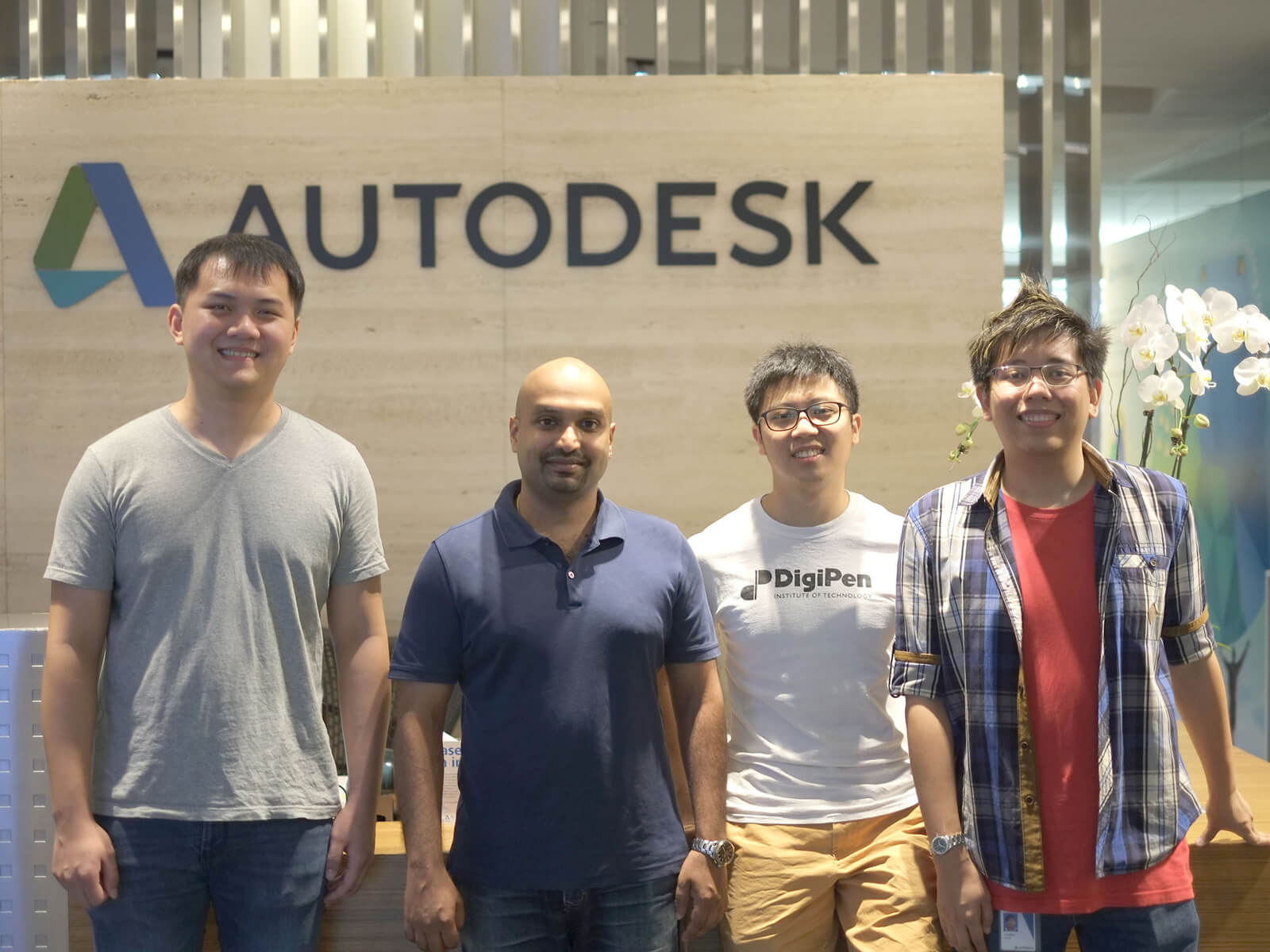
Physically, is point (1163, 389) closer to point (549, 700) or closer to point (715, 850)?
point (715, 850)

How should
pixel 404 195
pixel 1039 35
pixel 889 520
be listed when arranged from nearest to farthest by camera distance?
pixel 889 520, pixel 404 195, pixel 1039 35

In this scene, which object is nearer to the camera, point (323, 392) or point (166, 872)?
point (166, 872)

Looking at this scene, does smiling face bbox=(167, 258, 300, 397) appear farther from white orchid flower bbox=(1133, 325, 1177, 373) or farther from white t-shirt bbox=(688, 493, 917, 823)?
white orchid flower bbox=(1133, 325, 1177, 373)

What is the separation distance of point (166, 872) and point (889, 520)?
4.95 feet

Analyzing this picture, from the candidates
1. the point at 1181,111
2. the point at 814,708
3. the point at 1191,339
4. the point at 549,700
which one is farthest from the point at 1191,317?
the point at 1181,111

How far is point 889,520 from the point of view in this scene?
254 cm

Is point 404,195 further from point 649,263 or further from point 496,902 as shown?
point 496,902

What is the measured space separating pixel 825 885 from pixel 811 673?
0.39m

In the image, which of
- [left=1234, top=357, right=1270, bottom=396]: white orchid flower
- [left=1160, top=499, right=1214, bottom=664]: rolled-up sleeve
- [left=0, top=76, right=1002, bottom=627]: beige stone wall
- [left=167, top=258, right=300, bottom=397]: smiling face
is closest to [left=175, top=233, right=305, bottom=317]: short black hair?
[left=167, top=258, right=300, bottom=397]: smiling face

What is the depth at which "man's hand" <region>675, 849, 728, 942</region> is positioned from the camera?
6.97 feet

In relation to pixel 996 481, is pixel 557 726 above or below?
below

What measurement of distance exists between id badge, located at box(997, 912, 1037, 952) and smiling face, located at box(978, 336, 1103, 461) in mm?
787

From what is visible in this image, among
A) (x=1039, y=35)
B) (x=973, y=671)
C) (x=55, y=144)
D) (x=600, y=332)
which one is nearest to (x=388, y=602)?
(x=600, y=332)

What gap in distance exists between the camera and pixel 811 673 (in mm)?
2340
